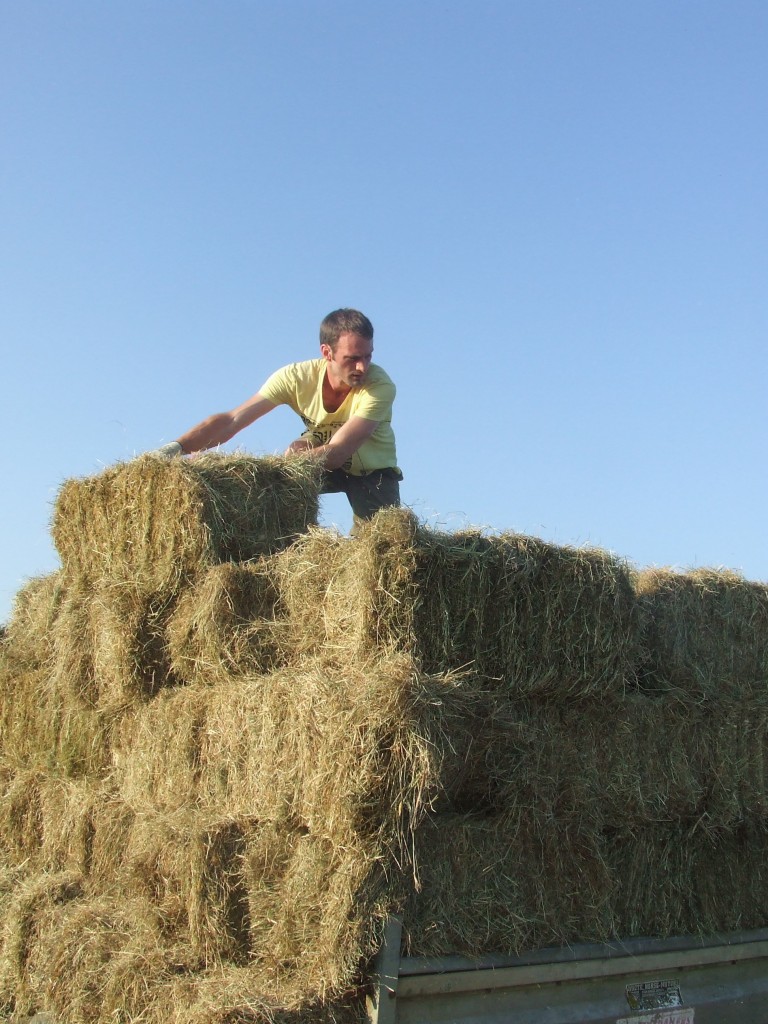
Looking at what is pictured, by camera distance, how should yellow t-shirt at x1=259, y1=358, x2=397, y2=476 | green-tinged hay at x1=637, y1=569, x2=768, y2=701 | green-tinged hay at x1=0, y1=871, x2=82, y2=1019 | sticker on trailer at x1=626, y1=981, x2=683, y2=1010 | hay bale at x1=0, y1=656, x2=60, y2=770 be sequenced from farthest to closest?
yellow t-shirt at x1=259, y1=358, x2=397, y2=476 < hay bale at x1=0, y1=656, x2=60, y2=770 < green-tinged hay at x1=637, y1=569, x2=768, y2=701 < green-tinged hay at x1=0, y1=871, x2=82, y2=1019 < sticker on trailer at x1=626, y1=981, x2=683, y2=1010

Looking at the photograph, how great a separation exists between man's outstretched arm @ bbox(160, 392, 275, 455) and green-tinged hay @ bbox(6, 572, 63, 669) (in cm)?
123

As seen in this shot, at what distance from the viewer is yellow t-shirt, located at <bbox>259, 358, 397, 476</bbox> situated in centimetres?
712

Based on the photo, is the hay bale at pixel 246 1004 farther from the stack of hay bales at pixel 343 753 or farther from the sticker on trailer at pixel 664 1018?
the sticker on trailer at pixel 664 1018

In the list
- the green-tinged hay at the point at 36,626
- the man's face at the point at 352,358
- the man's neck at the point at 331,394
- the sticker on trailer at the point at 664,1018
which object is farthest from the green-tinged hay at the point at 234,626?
the sticker on trailer at the point at 664,1018

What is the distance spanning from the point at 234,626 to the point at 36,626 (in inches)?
94.8

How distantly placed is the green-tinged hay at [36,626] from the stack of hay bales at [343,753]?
378 millimetres

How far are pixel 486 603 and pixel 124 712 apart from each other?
2383mm

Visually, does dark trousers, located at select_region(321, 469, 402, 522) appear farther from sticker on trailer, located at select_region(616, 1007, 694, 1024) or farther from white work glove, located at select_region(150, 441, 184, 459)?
sticker on trailer, located at select_region(616, 1007, 694, 1024)

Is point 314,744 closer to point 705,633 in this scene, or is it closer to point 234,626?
point 234,626

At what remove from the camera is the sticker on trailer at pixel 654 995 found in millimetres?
4844

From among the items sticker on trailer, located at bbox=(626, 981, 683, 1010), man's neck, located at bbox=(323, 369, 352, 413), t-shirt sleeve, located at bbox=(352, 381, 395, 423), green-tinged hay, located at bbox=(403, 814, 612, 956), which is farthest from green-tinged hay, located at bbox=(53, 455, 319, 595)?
sticker on trailer, located at bbox=(626, 981, 683, 1010)

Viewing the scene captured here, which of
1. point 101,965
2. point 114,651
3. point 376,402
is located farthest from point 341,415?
point 101,965

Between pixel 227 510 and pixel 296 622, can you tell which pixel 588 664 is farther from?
pixel 227 510

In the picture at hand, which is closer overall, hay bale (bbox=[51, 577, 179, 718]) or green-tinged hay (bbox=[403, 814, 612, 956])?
green-tinged hay (bbox=[403, 814, 612, 956])
